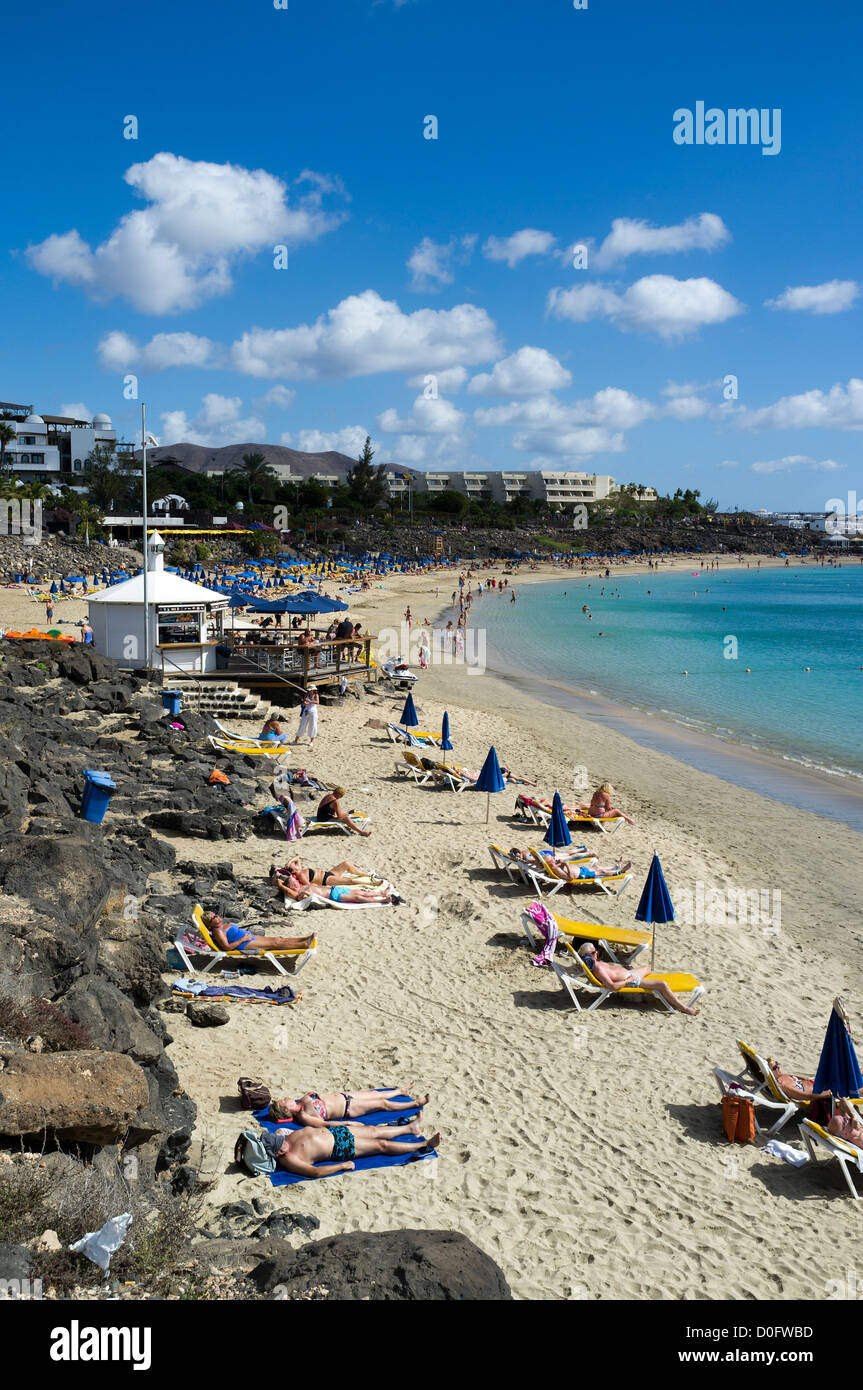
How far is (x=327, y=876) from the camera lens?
1051 cm

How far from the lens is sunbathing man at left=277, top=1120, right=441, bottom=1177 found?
19.0 feet

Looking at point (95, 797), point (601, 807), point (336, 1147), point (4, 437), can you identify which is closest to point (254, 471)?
point (4, 437)

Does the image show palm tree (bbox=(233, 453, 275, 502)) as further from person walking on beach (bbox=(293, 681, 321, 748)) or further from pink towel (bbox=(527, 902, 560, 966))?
pink towel (bbox=(527, 902, 560, 966))

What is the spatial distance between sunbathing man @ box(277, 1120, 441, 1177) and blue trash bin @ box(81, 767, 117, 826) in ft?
19.1

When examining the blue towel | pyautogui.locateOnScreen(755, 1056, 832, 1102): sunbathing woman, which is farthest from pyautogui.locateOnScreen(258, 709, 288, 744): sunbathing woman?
pyautogui.locateOnScreen(755, 1056, 832, 1102): sunbathing woman

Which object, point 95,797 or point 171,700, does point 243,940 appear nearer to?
point 95,797

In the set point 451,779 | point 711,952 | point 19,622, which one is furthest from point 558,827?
point 19,622

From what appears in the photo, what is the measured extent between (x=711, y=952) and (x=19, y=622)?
92.6ft

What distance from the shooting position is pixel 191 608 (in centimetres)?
2098

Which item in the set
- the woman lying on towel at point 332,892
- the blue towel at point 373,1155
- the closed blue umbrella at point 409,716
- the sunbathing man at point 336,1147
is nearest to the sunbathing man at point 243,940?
the woman lying on towel at point 332,892

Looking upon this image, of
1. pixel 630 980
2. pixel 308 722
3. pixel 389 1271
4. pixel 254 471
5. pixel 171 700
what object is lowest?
pixel 630 980

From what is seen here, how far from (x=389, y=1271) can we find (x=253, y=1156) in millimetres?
1876

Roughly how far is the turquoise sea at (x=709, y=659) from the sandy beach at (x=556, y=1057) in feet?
26.3

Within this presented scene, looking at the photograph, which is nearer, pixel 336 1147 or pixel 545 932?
pixel 336 1147
